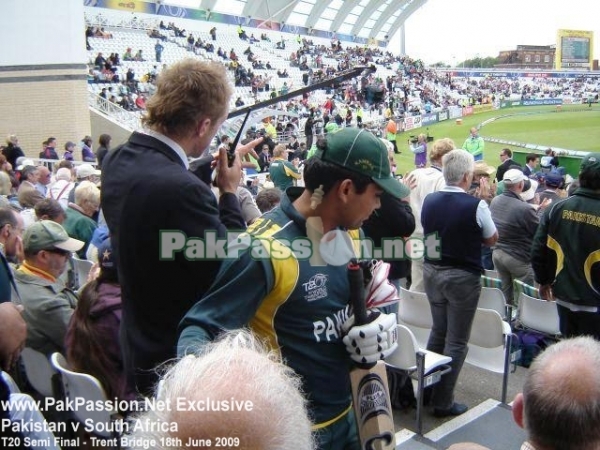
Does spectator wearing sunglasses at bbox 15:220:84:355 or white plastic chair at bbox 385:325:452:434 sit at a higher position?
spectator wearing sunglasses at bbox 15:220:84:355

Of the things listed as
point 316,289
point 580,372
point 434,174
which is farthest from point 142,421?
point 434,174

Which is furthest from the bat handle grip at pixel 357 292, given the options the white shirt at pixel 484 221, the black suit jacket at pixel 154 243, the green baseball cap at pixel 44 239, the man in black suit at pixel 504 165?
the man in black suit at pixel 504 165

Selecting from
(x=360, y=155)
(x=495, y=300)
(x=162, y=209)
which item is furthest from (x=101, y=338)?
(x=495, y=300)

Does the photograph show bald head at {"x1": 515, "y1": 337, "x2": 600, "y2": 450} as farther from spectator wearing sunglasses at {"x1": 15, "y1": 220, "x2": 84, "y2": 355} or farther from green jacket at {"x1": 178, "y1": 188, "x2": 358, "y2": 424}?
spectator wearing sunglasses at {"x1": 15, "y1": 220, "x2": 84, "y2": 355}

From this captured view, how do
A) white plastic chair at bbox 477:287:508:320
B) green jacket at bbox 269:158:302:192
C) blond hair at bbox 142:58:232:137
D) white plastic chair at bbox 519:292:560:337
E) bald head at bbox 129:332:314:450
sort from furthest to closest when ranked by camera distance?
green jacket at bbox 269:158:302:192 → white plastic chair at bbox 477:287:508:320 → white plastic chair at bbox 519:292:560:337 → blond hair at bbox 142:58:232:137 → bald head at bbox 129:332:314:450

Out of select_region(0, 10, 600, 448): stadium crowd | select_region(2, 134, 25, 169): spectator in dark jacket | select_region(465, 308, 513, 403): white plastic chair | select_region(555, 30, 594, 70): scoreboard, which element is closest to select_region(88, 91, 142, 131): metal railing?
select_region(2, 134, 25, 169): spectator in dark jacket

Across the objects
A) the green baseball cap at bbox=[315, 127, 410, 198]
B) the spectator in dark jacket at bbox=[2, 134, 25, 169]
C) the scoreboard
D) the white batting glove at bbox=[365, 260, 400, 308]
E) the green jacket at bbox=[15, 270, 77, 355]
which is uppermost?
the scoreboard

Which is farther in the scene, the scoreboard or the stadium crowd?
the scoreboard

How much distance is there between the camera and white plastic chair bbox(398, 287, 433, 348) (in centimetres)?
485

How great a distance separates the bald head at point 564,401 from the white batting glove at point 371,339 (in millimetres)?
561

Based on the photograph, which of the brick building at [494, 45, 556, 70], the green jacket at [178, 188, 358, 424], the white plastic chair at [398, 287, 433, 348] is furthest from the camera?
the brick building at [494, 45, 556, 70]

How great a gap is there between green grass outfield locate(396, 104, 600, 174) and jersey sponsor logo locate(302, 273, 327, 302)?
1916 cm

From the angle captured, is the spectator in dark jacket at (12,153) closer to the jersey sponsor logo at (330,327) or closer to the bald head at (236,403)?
the jersey sponsor logo at (330,327)

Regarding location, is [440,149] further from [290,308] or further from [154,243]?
[154,243]
